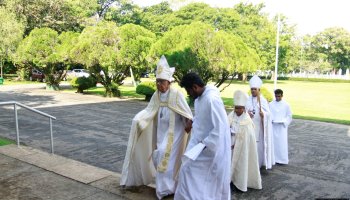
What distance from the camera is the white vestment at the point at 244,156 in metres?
5.53

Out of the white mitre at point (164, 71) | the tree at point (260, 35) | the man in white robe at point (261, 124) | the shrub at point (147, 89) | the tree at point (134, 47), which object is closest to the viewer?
the white mitre at point (164, 71)

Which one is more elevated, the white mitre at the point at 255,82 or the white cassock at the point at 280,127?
the white mitre at the point at 255,82

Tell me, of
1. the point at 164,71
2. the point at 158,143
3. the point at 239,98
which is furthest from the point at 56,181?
the point at 239,98

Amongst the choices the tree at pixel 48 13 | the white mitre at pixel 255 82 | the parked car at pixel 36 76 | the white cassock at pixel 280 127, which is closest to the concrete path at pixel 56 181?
the white mitre at pixel 255 82

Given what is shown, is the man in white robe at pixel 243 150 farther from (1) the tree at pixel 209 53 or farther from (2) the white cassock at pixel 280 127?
(1) the tree at pixel 209 53

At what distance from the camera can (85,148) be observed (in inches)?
330

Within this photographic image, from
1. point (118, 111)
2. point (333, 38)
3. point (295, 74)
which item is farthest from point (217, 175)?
point (295, 74)

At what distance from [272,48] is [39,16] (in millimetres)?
35220

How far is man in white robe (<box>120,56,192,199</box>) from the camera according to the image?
4.82 m

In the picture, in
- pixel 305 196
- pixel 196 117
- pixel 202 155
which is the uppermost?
pixel 196 117

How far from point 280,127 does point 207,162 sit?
409cm

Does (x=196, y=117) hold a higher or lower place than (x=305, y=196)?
higher

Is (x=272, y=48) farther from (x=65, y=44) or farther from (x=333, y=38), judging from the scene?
(x=65, y=44)

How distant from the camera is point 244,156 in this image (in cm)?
562
